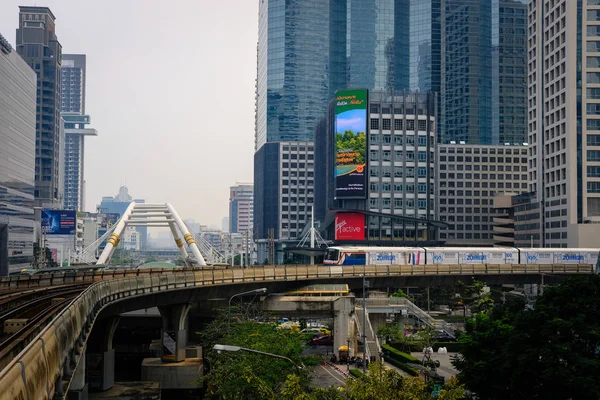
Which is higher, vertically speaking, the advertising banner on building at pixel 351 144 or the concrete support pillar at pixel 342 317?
the advertising banner on building at pixel 351 144

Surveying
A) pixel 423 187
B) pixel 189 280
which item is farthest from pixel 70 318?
pixel 423 187

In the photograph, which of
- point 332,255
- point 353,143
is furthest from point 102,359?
point 353,143

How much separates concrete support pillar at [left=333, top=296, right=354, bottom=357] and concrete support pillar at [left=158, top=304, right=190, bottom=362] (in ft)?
60.1

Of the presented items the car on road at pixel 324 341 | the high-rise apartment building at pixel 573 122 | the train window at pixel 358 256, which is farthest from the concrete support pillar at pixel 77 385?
the high-rise apartment building at pixel 573 122

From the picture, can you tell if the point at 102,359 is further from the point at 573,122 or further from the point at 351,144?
the point at 351,144

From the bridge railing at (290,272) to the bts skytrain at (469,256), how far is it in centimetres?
617

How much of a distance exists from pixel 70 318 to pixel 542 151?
475 ft

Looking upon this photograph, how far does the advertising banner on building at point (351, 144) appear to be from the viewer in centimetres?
17725

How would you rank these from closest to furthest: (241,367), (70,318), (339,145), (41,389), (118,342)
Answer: (41,389)
(70,318)
(241,367)
(118,342)
(339,145)

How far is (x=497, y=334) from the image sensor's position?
53.3 metres

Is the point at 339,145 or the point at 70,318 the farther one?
the point at 339,145

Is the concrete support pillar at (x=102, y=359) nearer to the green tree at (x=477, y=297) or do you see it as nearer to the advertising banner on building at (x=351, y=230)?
the green tree at (x=477, y=297)

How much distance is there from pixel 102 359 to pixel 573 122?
112796mm

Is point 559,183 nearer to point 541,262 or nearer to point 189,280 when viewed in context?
point 541,262
